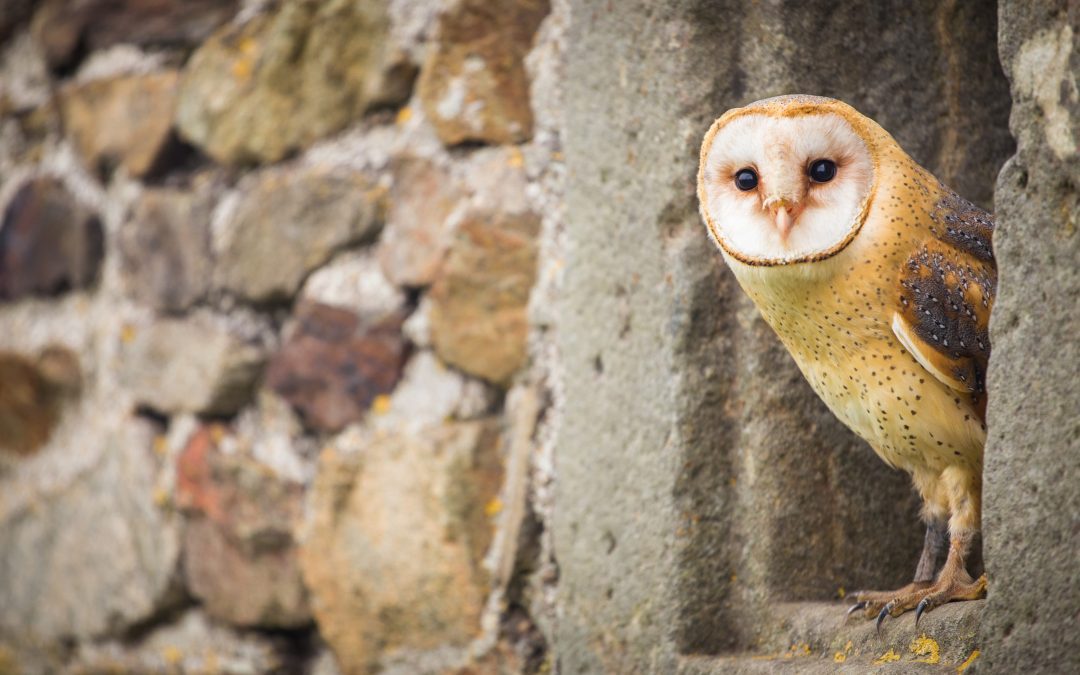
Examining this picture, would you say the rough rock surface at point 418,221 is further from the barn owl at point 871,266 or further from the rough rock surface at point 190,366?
the barn owl at point 871,266

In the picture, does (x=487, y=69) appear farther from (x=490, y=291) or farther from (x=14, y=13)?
(x=14, y=13)

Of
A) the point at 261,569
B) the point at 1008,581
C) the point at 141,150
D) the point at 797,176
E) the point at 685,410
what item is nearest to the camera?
the point at 1008,581

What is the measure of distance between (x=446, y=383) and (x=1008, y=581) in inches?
42.3

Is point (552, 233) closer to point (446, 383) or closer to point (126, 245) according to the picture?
point (446, 383)

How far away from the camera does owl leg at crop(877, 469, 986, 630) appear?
4.68ft

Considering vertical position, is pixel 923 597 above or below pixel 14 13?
below

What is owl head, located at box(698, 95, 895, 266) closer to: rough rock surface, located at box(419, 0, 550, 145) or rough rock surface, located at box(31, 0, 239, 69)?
rough rock surface, located at box(419, 0, 550, 145)

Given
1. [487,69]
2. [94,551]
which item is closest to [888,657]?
[487,69]

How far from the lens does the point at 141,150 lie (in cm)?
262

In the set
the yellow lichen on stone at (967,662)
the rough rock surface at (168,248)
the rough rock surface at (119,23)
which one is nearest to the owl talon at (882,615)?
the yellow lichen on stone at (967,662)

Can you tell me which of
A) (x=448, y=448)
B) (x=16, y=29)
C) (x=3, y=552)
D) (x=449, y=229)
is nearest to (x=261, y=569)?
(x=448, y=448)

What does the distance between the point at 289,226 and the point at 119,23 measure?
81 cm

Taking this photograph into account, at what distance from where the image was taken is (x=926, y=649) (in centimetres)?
137

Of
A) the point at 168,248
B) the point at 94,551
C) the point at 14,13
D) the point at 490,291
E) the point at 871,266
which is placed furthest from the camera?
the point at 14,13
